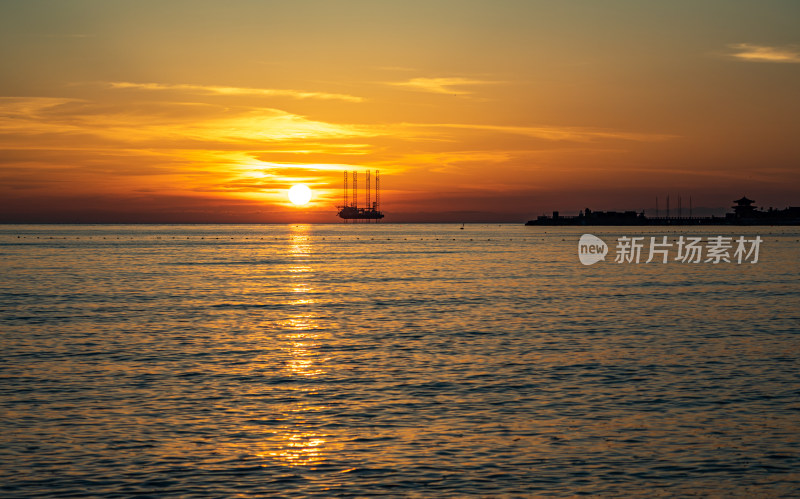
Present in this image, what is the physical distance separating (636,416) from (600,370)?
6746 mm

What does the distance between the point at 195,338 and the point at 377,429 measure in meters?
18.7

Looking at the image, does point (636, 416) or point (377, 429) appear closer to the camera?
point (377, 429)

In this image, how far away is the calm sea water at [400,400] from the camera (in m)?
15.7

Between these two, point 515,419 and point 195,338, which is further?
point 195,338

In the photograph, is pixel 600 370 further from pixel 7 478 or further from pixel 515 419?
pixel 7 478

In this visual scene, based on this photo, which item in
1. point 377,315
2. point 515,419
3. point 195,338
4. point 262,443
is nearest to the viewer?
point 262,443

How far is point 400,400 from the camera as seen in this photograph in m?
22.5

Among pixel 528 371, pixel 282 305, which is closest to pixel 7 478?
pixel 528 371

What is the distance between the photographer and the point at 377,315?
150 ft

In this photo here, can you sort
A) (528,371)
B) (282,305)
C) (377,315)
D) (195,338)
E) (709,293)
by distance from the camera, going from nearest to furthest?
(528,371), (195,338), (377,315), (282,305), (709,293)

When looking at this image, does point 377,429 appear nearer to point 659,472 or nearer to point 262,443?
point 262,443

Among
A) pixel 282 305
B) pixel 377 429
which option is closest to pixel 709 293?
pixel 282 305

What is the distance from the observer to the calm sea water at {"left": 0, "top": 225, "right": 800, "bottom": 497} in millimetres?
15727

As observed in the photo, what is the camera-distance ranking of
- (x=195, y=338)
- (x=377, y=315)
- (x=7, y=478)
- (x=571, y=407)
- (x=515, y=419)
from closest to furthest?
(x=7, y=478) < (x=515, y=419) < (x=571, y=407) < (x=195, y=338) < (x=377, y=315)
